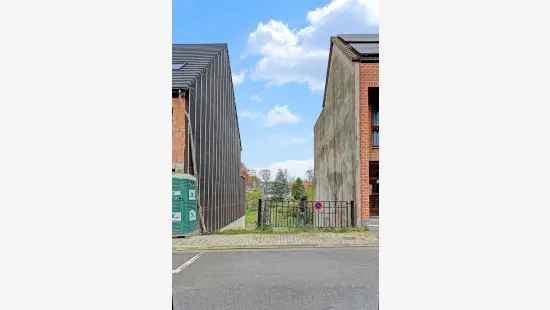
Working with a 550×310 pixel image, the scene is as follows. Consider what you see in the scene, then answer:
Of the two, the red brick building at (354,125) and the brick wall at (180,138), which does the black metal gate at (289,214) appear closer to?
the red brick building at (354,125)

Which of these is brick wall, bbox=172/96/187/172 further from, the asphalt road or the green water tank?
the asphalt road

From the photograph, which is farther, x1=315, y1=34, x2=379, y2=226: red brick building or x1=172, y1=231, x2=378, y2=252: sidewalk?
x1=315, y1=34, x2=379, y2=226: red brick building

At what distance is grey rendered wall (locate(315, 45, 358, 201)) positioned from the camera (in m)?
12.7

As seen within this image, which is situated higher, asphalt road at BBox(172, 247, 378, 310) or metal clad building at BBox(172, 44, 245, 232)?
metal clad building at BBox(172, 44, 245, 232)

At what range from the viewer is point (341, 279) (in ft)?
14.9

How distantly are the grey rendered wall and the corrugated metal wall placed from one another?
448 centimetres

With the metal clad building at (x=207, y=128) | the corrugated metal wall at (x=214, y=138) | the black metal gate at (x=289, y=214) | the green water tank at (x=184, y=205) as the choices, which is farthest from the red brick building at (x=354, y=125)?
the green water tank at (x=184, y=205)

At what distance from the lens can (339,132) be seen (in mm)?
15664

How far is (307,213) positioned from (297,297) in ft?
37.1

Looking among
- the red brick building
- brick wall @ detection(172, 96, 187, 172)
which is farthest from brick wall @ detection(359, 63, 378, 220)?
brick wall @ detection(172, 96, 187, 172)

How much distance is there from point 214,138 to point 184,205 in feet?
19.9

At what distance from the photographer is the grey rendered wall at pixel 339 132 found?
12.7 m
